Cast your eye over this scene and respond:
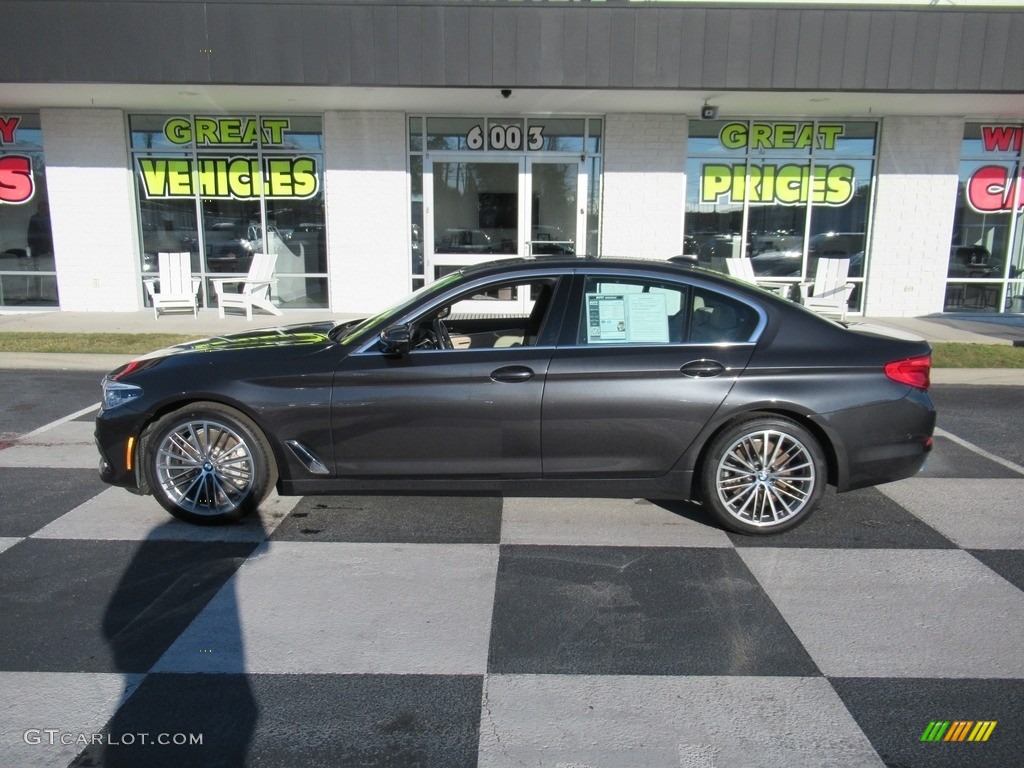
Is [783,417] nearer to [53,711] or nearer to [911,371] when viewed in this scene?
[911,371]

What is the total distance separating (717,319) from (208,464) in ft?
10.4

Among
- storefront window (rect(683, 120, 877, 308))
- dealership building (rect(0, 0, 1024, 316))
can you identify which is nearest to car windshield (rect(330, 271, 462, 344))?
dealership building (rect(0, 0, 1024, 316))

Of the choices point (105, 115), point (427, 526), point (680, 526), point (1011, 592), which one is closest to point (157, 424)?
point (427, 526)

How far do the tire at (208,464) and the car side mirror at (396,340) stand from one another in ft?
3.00

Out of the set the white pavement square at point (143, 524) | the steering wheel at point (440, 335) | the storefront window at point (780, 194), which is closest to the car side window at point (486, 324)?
the steering wheel at point (440, 335)

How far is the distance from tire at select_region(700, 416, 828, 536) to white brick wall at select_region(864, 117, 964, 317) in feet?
34.5

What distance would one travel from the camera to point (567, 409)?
459cm

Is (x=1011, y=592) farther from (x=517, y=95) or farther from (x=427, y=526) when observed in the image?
(x=517, y=95)

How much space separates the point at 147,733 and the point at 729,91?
10778 millimetres

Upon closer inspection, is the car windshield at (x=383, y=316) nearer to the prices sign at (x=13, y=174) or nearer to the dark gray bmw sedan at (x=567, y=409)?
the dark gray bmw sedan at (x=567, y=409)

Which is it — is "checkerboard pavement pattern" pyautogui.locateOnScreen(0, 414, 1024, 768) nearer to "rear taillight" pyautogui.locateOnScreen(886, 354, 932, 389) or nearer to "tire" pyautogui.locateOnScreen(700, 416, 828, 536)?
"tire" pyautogui.locateOnScreen(700, 416, 828, 536)

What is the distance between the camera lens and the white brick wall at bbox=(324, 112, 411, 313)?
1334cm

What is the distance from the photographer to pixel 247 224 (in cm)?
1413

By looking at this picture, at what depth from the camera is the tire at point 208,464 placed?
15.5ft
